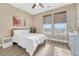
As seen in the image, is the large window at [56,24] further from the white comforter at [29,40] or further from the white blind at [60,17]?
the white comforter at [29,40]

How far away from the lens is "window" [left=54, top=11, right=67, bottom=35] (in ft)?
5.98

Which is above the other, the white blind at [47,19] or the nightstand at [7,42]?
the white blind at [47,19]

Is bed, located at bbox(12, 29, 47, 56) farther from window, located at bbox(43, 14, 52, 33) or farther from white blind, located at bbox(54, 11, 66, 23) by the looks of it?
white blind, located at bbox(54, 11, 66, 23)

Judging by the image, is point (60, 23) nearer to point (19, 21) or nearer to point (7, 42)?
point (19, 21)

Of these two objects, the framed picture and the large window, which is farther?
the framed picture

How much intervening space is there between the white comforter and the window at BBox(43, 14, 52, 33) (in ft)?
0.79

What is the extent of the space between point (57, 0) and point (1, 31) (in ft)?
5.87

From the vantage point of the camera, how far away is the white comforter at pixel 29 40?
7.48 ft

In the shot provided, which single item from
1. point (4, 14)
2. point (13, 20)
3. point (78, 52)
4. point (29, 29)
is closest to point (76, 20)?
point (78, 52)

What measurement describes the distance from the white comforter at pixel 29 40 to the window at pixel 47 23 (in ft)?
0.79

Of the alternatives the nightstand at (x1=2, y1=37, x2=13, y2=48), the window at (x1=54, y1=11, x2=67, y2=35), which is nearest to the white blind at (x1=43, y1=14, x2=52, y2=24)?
the window at (x1=54, y1=11, x2=67, y2=35)

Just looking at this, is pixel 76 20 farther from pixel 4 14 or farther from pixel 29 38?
pixel 4 14

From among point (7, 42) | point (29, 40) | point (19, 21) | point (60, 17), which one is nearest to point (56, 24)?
point (60, 17)

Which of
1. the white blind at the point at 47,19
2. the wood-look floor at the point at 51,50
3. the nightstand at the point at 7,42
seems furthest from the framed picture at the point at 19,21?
the wood-look floor at the point at 51,50
